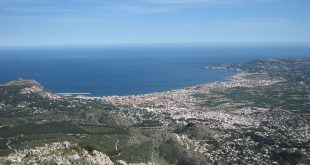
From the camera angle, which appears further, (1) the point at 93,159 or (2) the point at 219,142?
(2) the point at 219,142

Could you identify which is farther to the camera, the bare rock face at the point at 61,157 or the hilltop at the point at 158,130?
the hilltop at the point at 158,130

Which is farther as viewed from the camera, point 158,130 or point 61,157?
point 158,130

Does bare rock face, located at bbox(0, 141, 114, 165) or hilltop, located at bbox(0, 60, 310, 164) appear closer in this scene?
bare rock face, located at bbox(0, 141, 114, 165)

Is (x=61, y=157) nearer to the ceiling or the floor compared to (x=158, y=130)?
nearer to the ceiling

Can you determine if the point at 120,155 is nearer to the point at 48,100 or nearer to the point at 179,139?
the point at 179,139

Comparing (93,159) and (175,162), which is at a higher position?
(93,159)

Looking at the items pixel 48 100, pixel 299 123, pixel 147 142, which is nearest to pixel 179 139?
pixel 147 142

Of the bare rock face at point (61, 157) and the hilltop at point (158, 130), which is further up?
the bare rock face at point (61, 157)

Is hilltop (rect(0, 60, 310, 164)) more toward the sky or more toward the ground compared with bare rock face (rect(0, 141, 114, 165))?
more toward the ground
